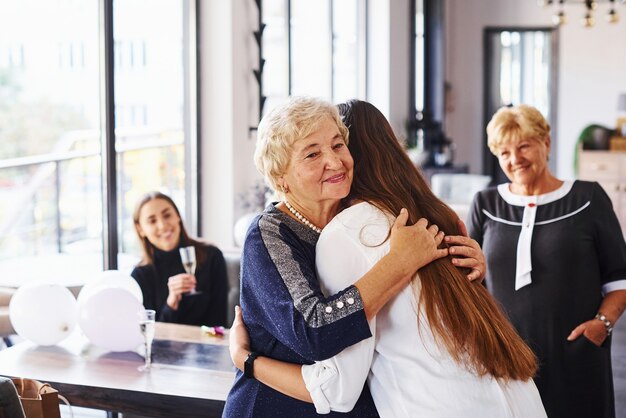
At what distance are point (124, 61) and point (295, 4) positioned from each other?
3.09 meters

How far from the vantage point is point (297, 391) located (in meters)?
1.75

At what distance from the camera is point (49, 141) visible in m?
4.59

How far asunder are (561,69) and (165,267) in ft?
34.0

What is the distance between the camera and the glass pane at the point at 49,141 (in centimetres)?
414

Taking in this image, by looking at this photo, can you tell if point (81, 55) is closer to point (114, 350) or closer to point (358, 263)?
point (114, 350)

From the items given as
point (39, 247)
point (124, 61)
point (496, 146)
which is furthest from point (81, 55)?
point (496, 146)

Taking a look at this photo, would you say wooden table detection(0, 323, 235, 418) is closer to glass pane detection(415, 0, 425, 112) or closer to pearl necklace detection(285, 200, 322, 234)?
pearl necklace detection(285, 200, 322, 234)

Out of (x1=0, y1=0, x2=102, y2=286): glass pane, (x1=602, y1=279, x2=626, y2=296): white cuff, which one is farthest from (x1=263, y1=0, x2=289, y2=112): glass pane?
(x1=602, y1=279, x2=626, y2=296): white cuff

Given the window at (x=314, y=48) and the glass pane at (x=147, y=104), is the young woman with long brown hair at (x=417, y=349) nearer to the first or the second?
the glass pane at (x=147, y=104)

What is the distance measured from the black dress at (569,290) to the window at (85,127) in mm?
2319

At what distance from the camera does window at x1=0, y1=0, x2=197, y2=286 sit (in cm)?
421

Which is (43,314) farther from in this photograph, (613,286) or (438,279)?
(613,286)

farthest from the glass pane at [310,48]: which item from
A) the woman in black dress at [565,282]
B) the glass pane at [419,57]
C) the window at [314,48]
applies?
the woman in black dress at [565,282]

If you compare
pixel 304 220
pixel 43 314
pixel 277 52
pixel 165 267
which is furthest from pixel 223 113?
pixel 304 220
